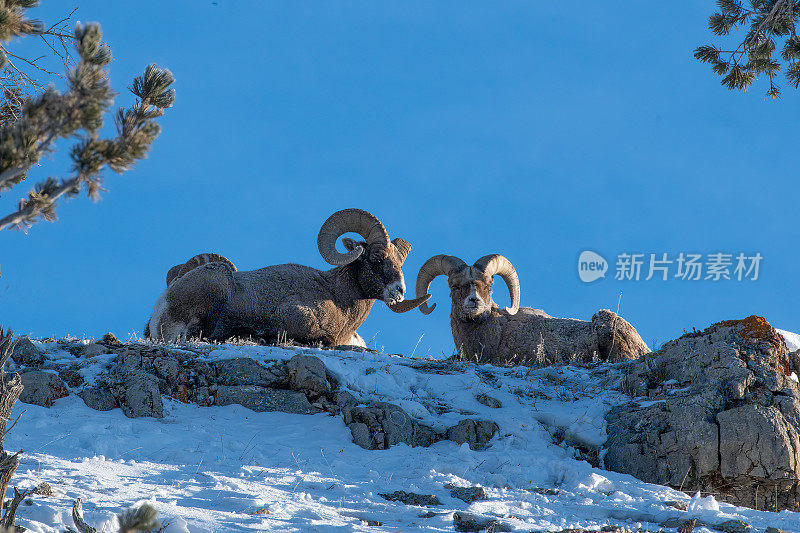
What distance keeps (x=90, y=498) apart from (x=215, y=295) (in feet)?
25.4

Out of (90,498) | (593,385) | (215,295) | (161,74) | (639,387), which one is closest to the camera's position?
(161,74)

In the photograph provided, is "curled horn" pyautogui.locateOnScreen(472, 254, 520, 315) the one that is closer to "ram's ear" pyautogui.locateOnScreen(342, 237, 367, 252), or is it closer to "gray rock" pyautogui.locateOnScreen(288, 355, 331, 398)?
"ram's ear" pyautogui.locateOnScreen(342, 237, 367, 252)

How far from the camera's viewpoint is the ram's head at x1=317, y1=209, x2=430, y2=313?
583 inches

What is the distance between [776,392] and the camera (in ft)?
30.1

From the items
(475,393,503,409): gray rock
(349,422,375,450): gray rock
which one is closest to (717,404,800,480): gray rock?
(475,393,503,409): gray rock

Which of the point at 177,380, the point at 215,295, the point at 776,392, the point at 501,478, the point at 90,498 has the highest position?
the point at 215,295

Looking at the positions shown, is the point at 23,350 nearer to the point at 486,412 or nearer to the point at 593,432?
the point at 486,412

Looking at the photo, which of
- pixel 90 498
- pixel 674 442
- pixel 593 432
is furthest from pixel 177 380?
pixel 674 442

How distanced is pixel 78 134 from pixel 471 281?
39.9 ft

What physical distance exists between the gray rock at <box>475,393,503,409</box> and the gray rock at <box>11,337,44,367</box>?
549 centimetres

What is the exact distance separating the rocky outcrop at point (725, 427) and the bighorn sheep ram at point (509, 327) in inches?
179

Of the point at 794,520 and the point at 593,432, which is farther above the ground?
the point at 593,432

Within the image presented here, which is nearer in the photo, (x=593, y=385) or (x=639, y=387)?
(x=639, y=387)

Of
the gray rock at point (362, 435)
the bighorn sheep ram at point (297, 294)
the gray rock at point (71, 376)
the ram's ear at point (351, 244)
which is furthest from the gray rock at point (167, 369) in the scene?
the ram's ear at point (351, 244)
